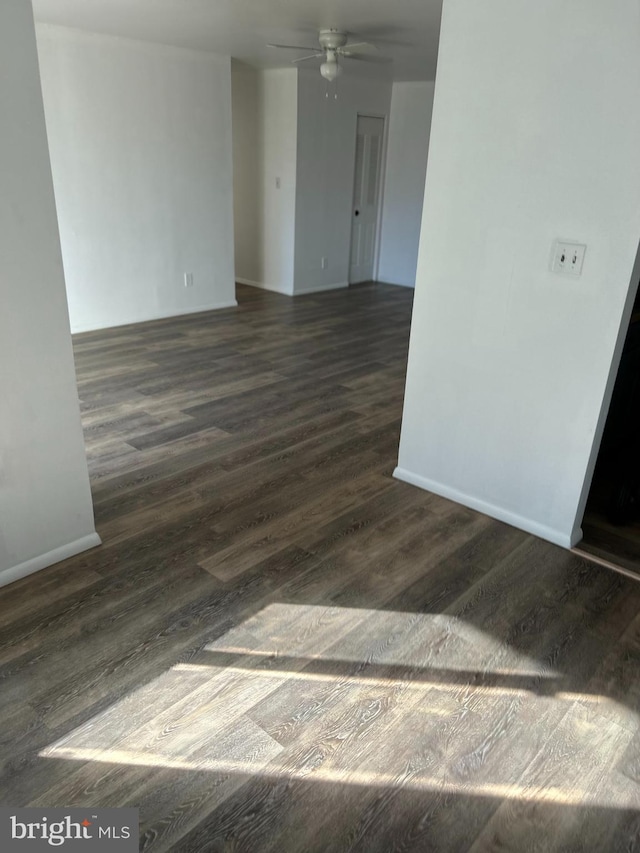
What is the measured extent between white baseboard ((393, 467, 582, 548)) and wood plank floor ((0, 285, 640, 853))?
51mm

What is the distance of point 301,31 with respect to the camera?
4.77 metres

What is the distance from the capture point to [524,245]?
2.49 m

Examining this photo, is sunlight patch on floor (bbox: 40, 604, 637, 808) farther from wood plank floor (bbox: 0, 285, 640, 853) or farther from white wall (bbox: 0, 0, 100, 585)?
white wall (bbox: 0, 0, 100, 585)

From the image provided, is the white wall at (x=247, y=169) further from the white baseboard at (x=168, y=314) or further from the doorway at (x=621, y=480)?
the doorway at (x=621, y=480)

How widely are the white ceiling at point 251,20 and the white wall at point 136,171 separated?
0.29m

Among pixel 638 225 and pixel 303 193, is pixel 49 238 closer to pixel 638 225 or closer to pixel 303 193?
pixel 638 225

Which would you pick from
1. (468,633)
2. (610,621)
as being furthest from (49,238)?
(610,621)

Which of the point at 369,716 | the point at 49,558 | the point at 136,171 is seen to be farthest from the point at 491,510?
the point at 136,171

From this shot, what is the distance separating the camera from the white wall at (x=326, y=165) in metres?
6.80

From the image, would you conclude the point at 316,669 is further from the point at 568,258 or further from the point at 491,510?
the point at 568,258

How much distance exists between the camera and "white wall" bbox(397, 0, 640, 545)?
7.18ft

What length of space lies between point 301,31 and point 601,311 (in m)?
3.79

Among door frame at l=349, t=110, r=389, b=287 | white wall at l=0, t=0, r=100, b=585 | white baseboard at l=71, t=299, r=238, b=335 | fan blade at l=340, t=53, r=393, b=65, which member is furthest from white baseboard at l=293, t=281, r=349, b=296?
white wall at l=0, t=0, r=100, b=585

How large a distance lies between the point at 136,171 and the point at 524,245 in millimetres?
4348
